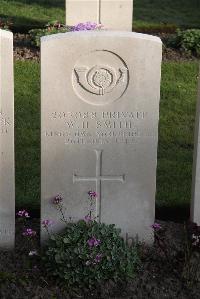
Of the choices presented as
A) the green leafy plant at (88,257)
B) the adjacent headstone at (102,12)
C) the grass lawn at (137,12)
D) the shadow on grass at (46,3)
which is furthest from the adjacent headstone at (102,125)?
the shadow on grass at (46,3)

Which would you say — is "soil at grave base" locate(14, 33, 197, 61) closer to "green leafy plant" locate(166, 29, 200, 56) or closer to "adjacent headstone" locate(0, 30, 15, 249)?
"green leafy plant" locate(166, 29, 200, 56)

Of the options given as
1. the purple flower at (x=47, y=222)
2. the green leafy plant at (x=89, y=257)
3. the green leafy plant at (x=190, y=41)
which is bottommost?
the green leafy plant at (x=89, y=257)

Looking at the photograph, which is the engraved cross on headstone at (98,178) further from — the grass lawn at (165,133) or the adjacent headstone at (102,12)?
the adjacent headstone at (102,12)

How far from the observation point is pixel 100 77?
209 inches

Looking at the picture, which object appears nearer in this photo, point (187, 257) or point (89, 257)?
point (89, 257)

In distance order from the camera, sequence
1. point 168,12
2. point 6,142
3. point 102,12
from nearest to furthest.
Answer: point 6,142 → point 102,12 → point 168,12

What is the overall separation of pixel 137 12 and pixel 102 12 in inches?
172

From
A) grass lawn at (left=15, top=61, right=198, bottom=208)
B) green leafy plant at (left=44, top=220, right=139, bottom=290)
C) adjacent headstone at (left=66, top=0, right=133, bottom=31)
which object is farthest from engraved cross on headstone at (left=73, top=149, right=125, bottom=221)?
adjacent headstone at (left=66, top=0, right=133, bottom=31)

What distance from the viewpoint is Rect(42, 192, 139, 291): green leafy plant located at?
5.20 metres

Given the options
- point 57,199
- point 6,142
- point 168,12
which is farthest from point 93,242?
point 168,12

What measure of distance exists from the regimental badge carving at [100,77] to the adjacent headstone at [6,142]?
0.49m

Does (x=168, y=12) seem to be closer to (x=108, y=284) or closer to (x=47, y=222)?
(x=47, y=222)

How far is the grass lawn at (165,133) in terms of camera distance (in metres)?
6.87

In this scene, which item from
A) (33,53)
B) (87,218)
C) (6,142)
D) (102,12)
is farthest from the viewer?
(102,12)
